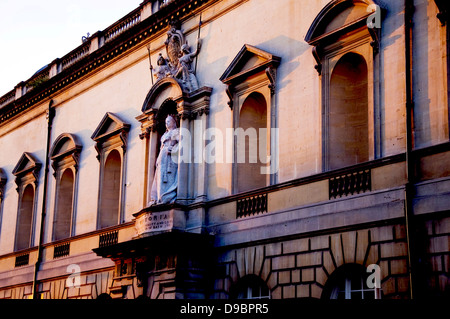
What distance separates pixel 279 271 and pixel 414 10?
7231 millimetres

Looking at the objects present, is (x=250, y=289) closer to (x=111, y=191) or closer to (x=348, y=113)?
(x=348, y=113)

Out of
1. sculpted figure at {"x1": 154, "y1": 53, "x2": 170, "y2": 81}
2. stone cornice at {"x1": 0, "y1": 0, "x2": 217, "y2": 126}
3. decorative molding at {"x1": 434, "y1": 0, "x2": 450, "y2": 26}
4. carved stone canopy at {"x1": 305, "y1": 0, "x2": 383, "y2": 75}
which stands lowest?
decorative molding at {"x1": 434, "y1": 0, "x2": 450, "y2": 26}

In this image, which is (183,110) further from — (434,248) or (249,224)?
(434,248)

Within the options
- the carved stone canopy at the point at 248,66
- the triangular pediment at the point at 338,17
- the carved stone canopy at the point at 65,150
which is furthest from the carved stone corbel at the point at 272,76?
the carved stone canopy at the point at 65,150

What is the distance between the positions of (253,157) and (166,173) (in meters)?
3.13

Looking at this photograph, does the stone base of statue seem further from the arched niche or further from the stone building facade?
the arched niche

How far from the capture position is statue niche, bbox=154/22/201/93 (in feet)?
85.4

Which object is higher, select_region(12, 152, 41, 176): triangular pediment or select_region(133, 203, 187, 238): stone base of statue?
select_region(12, 152, 41, 176): triangular pediment

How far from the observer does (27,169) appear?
35.5 m

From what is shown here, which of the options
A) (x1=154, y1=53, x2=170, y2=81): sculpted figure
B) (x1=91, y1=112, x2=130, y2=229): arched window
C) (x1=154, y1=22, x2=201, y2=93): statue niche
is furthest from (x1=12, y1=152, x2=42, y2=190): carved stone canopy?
(x1=154, y1=53, x2=170, y2=81): sculpted figure

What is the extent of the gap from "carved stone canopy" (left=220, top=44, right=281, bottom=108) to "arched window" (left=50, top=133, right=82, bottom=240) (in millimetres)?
9990

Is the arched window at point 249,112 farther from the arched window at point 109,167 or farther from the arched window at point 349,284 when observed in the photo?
the arched window at point 109,167

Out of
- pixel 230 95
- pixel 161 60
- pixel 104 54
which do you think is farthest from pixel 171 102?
pixel 104 54

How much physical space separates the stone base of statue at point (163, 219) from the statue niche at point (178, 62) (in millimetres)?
3763
